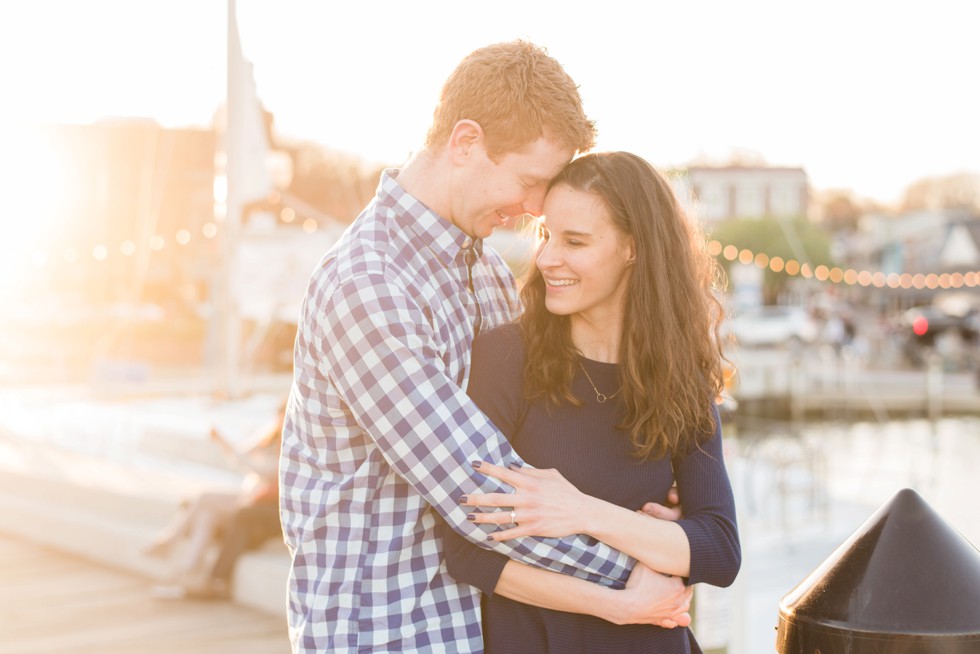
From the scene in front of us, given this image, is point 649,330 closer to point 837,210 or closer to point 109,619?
point 109,619

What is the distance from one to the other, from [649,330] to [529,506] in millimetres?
403

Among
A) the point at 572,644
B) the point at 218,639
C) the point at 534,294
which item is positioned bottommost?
the point at 218,639

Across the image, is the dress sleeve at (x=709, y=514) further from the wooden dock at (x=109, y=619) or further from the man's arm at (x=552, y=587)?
the wooden dock at (x=109, y=619)

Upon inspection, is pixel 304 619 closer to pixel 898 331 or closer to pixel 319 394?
pixel 319 394

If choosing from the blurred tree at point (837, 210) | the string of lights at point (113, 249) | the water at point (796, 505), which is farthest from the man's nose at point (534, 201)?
the blurred tree at point (837, 210)

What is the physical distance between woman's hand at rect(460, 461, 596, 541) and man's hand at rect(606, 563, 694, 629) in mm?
135

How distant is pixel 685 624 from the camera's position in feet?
→ 6.50

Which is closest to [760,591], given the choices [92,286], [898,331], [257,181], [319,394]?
[319,394]

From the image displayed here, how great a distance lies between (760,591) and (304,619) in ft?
16.1

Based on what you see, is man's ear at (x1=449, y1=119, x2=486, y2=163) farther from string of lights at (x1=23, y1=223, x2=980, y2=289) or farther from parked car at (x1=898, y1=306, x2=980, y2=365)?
parked car at (x1=898, y1=306, x2=980, y2=365)

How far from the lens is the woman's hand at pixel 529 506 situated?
5.82ft

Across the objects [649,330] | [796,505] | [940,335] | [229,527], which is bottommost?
[796,505]

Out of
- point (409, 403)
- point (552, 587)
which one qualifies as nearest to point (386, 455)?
point (409, 403)

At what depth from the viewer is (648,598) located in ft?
6.08
